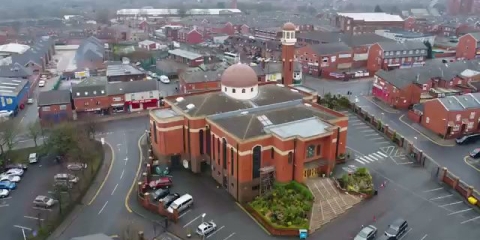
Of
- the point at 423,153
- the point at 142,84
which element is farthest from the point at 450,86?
the point at 142,84

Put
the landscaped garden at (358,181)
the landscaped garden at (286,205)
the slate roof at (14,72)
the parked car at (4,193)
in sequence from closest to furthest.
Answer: the landscaped garden at (286,205) → the landscaped garden at (358,181) → the parked car at (4,193) → the slate roof at (14,72)

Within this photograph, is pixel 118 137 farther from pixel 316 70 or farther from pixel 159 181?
pixel 316 70

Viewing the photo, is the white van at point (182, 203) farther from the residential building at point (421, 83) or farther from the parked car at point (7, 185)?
the residential building at point (421, 83)

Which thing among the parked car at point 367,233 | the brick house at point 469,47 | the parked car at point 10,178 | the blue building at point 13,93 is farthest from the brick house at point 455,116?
the blue building at point 13,93

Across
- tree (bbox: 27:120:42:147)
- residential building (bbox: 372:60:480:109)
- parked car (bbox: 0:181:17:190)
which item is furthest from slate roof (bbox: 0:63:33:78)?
residential building (bbox: 372:60:480:109)

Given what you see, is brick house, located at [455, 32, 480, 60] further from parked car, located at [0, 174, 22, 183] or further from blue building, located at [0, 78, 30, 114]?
parked car, located at [0, 174, 22, 183]

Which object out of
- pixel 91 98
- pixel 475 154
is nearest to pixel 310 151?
pixel 475 154
